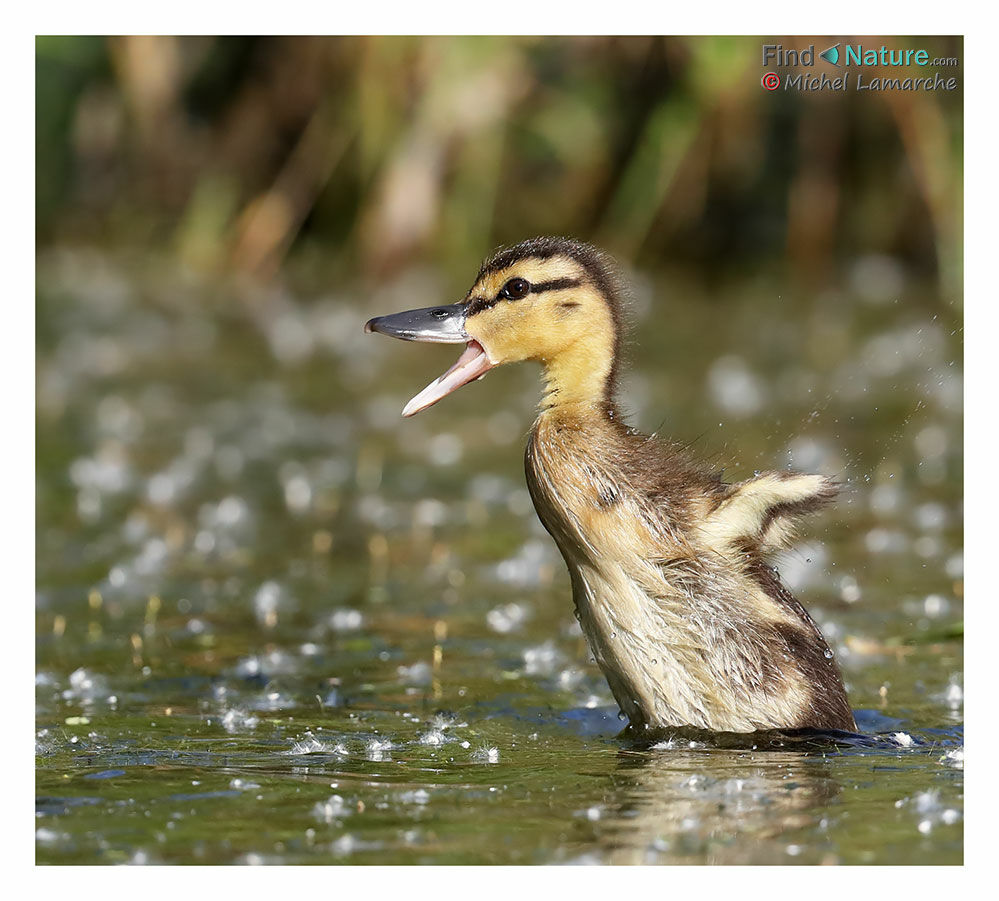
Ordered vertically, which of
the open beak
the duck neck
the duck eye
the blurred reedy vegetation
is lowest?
the duck neck

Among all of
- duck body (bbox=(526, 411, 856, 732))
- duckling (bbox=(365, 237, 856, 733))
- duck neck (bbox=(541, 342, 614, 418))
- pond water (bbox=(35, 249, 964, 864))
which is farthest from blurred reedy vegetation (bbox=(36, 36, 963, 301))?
duck body (bbox=(526, 411, 856, 732))

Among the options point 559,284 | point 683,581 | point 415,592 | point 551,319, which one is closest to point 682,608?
point 683,581

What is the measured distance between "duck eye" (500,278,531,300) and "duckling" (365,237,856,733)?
2.10ft

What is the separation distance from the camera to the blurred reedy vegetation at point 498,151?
1798cm

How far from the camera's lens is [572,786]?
6102 mm

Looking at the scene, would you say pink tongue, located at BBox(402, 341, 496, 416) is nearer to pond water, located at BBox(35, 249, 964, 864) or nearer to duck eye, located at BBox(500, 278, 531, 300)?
duck eye, located at BBox(500, 278, 531, 300)

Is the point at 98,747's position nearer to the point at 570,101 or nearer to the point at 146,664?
the point at 146,664

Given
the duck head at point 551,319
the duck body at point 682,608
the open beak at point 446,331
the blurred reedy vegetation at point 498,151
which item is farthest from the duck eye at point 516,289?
the blurred reedy vegetation at point 498,151

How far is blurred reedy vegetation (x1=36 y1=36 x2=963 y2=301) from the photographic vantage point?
17984 millimetres

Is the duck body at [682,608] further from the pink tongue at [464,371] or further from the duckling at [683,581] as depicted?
the pink tongue at [464,371]

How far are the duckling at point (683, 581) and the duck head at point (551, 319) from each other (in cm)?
26

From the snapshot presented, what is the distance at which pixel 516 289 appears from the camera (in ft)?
24.3

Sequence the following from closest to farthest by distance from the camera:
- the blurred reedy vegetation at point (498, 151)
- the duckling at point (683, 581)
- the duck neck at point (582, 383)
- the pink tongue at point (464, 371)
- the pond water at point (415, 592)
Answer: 1. the pond water at point (415, 592)
2. the duckling at point (683, 581)
3. the duck neck at point (582, 383)
4. the pink tongue at point (464, 371)
5. the blurred reedy vegetation at point (498, 151)

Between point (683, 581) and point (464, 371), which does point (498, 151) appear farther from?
point (683, 581)
